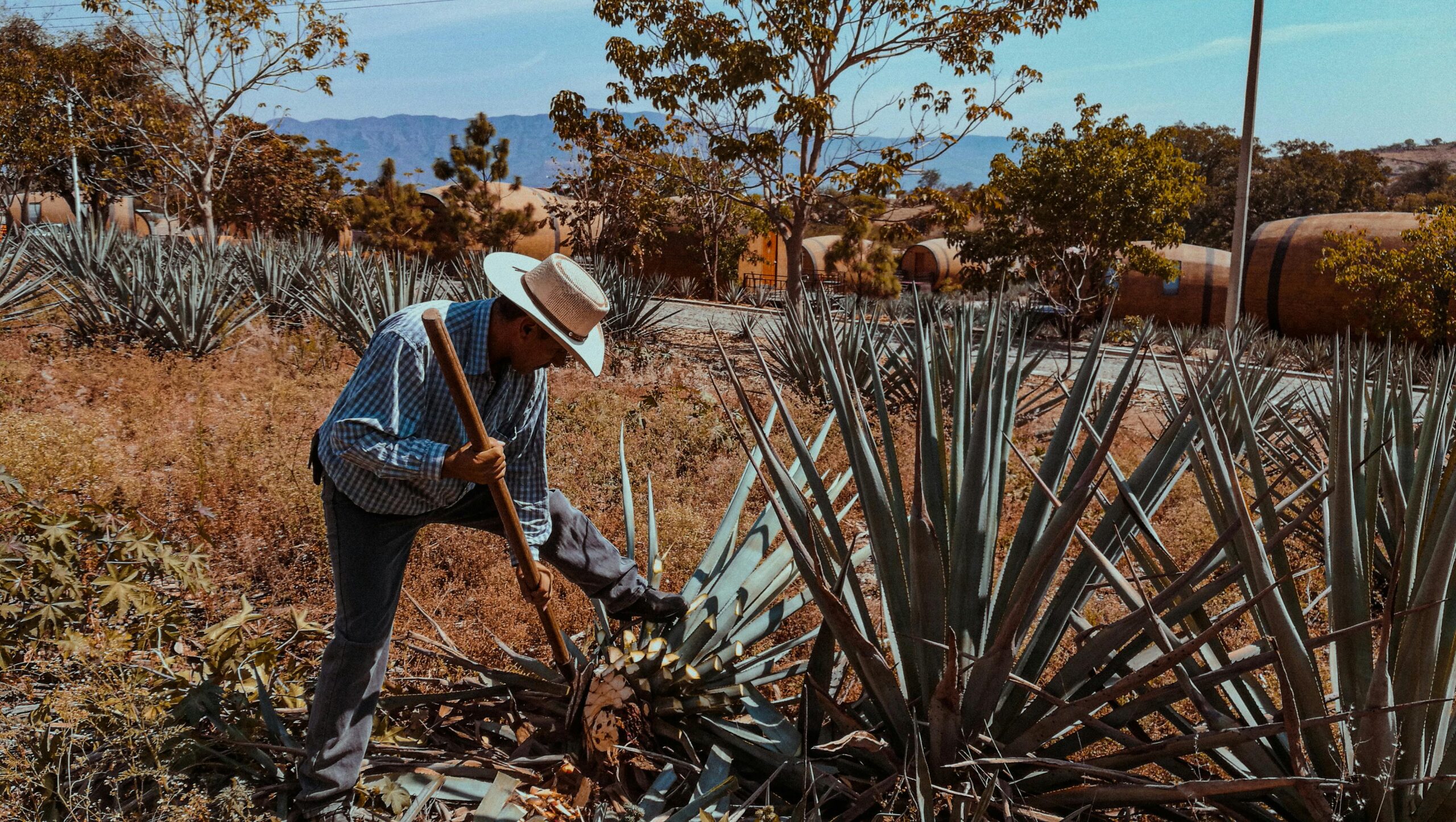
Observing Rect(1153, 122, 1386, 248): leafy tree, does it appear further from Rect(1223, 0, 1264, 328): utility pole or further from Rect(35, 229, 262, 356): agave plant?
Rect(35, 229, 262, 356): agave plant

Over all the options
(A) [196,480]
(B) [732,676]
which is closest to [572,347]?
(B) [732,676]

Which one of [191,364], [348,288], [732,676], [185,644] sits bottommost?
[185,644]

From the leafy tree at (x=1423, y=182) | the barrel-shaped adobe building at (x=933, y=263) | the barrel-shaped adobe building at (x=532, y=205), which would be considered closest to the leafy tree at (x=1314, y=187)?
the leafy tree at (x=1423, y=182)

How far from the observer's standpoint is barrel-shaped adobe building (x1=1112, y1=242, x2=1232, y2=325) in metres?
17.5

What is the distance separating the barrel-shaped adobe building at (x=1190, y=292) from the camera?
1753cm

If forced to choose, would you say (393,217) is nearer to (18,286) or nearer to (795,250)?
(795,250)

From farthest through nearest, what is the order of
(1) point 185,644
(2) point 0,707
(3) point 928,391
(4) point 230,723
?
(1) point 185,644
(2) point 0,707
(4) point 230,723
(3) point 928,391

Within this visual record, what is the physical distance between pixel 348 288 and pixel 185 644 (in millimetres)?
5112

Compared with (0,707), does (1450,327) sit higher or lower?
higher

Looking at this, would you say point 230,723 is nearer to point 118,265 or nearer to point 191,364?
point 191,364

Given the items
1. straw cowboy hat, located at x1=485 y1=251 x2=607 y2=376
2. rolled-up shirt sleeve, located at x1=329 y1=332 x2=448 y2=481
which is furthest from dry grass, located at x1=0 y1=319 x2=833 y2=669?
straw cowboy hat, located at x1=485 y1=251 x2=607 y2=376

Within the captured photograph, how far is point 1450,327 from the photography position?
1192 centimetres

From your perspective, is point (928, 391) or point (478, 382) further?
point (478, 382)

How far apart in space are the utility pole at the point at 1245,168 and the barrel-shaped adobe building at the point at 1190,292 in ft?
26.0
